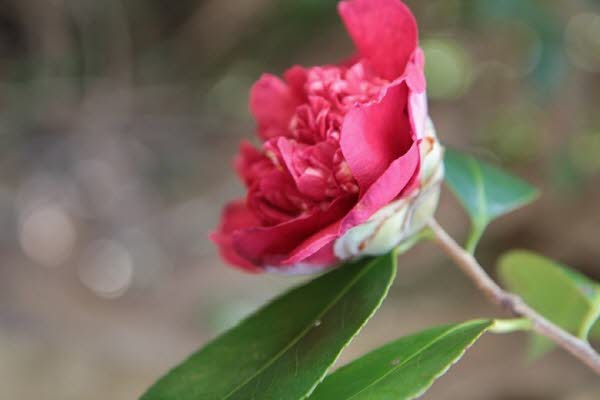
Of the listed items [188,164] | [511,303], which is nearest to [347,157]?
[511,303]

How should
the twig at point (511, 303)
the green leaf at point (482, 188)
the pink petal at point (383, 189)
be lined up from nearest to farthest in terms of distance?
the pink petal at point (383, 189) < the twig at point (511, 303) < the green leaf at point (482, 188)

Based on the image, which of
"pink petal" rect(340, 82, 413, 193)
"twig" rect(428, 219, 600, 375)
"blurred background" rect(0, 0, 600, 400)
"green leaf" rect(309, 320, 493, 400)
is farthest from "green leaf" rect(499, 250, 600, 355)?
"blurred background" rect(0, 0, 600, 400)

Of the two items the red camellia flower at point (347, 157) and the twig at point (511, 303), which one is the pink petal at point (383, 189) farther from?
the twig at point (511, 303)

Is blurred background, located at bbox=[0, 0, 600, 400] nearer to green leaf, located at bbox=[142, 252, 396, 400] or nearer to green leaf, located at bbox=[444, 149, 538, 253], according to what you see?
green leaf, located at bbox=[444, 149, 538, 253]

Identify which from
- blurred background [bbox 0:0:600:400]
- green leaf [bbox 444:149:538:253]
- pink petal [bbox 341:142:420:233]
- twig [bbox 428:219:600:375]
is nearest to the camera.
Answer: pink petal [bbox 341:142:420:233]

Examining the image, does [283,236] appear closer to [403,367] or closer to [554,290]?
[403,367]

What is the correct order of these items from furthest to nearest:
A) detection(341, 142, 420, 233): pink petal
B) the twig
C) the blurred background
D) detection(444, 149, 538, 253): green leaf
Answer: the blurred background, detection(444, 149, 538, 253): green leaf, the twig, detection(341, 142, 420, 233): pink petal

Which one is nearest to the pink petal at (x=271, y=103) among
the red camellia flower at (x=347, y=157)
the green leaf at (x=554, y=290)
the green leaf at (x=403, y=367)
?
the red camellia flower at (x=347, y=157)
